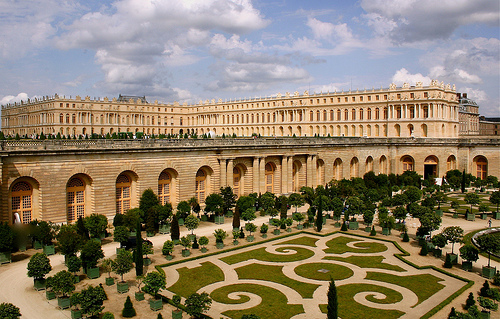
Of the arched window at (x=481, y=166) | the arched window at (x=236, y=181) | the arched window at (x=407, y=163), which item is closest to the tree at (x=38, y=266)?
the arched window at (x=236, y=181)

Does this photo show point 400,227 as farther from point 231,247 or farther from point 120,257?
point 120,257

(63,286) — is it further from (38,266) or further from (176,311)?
(176,311)

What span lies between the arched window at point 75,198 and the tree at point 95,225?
4887 millimetres

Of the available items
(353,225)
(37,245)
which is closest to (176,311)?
(37,245)

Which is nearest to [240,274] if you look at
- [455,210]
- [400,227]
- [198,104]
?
[400,227]

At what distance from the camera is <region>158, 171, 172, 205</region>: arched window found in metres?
41.9

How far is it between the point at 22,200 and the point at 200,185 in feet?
58.0

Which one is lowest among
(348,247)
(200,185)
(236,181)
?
(348,247)

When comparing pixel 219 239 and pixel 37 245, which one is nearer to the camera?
pixel 37 245

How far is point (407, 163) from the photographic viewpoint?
70.6 m

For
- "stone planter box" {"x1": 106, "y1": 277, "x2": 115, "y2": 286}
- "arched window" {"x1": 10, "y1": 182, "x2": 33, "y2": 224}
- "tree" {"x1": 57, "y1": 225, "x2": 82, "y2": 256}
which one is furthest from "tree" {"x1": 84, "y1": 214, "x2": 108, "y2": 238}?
"stone planter box" {"x1": 106, "y1": 277, "x2": 115, "y2": 286}

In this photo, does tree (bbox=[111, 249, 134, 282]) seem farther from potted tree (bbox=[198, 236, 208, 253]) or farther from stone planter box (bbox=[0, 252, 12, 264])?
stone planter box (bbox=[0, 252, 12, 264])

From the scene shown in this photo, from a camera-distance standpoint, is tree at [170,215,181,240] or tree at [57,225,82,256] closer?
tree at [57,225,82,256]

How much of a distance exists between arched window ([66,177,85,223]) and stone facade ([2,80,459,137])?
211 ft
